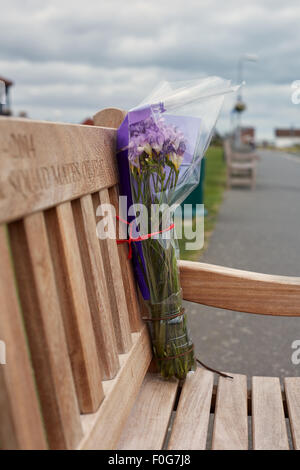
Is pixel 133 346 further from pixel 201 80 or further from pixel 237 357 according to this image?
pixel 237 357

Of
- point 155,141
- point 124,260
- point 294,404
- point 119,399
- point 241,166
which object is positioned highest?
point 155,141

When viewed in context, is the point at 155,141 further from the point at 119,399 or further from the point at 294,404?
the point at 294,404

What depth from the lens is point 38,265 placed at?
108 cm

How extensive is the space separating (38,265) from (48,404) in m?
0.29

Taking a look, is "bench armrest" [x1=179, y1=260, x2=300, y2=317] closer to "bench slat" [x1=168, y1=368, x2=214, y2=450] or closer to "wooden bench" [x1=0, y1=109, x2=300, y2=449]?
"wooden bench" [x1=0, y1=109, x2=300, y2=449]

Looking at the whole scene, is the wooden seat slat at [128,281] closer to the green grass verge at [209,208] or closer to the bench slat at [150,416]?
the bench slat at [150,416]

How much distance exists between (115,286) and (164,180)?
0.37 m

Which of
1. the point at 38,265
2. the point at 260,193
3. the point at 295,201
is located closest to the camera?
the point at 38,265

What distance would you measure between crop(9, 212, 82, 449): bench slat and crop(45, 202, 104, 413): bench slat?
109mm

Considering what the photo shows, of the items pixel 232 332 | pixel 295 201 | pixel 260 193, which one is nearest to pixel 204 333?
pixel 232 332

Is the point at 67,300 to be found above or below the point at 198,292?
above

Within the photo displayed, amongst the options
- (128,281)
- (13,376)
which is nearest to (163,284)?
(128,281)

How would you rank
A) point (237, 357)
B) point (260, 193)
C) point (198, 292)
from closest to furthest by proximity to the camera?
point (198, 292)
point (237, 357)
point (260, 193)

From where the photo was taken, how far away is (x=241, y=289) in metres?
1.93
